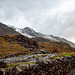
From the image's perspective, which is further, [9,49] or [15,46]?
[15,46]

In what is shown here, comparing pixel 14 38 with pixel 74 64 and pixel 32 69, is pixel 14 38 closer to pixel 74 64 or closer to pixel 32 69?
pixel 74 64

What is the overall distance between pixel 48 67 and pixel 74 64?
11.3 meters

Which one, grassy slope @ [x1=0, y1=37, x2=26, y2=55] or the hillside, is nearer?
grassy slope @ [x1=0, y1=37, x2=26, y2=55]

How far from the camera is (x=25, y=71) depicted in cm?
862

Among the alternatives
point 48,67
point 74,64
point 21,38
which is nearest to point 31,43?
point 21,38

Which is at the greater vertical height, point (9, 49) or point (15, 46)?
point (15, 46)

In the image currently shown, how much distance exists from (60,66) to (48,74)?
4.16 m

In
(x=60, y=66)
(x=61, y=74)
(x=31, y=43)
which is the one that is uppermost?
(x=31, y=43)

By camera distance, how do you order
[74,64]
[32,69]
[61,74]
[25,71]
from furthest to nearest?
[74,64], [61,74], [32,69], [25,71]

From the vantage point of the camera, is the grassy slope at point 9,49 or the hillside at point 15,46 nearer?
the grassy slope at point 9,49

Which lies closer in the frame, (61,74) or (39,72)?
(39,72)

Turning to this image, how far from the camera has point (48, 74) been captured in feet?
36.9

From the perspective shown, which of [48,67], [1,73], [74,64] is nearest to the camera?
[1,73]

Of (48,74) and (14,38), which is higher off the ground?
(14,38)
